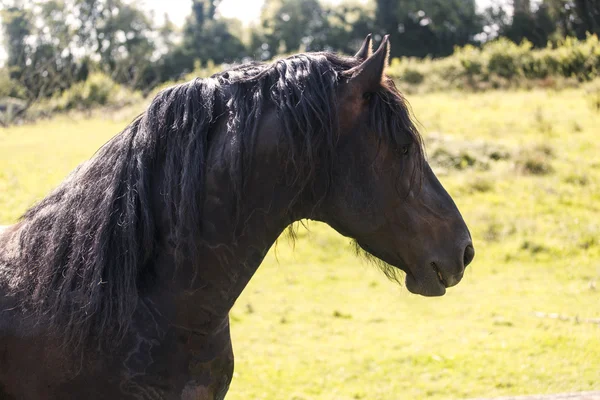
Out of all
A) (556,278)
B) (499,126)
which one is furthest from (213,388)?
(499,126)

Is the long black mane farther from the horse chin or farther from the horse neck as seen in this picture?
the horse chin

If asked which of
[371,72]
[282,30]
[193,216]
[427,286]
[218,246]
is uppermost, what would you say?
[371,72]

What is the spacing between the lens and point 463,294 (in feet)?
29.0

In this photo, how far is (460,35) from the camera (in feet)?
126

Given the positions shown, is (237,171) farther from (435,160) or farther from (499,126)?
(499,126)

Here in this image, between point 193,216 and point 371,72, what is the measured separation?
730mm

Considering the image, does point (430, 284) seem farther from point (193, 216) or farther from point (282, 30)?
point (282, 30)

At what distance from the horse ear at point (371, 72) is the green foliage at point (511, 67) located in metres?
7.06

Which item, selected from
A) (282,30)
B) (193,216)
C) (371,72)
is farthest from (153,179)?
(282,30)

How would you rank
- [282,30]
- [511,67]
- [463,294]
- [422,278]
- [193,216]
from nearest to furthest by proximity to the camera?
[193,216]
[422,278]
[463,294]
[511,67]
[282,30]

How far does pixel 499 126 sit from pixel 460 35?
23480 millimetres

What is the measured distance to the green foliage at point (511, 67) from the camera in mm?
11766

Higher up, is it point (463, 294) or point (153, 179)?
point (153, 179)

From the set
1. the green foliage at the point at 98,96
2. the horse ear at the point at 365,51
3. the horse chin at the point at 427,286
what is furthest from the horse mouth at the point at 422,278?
the green foliage at the point at 98,96
